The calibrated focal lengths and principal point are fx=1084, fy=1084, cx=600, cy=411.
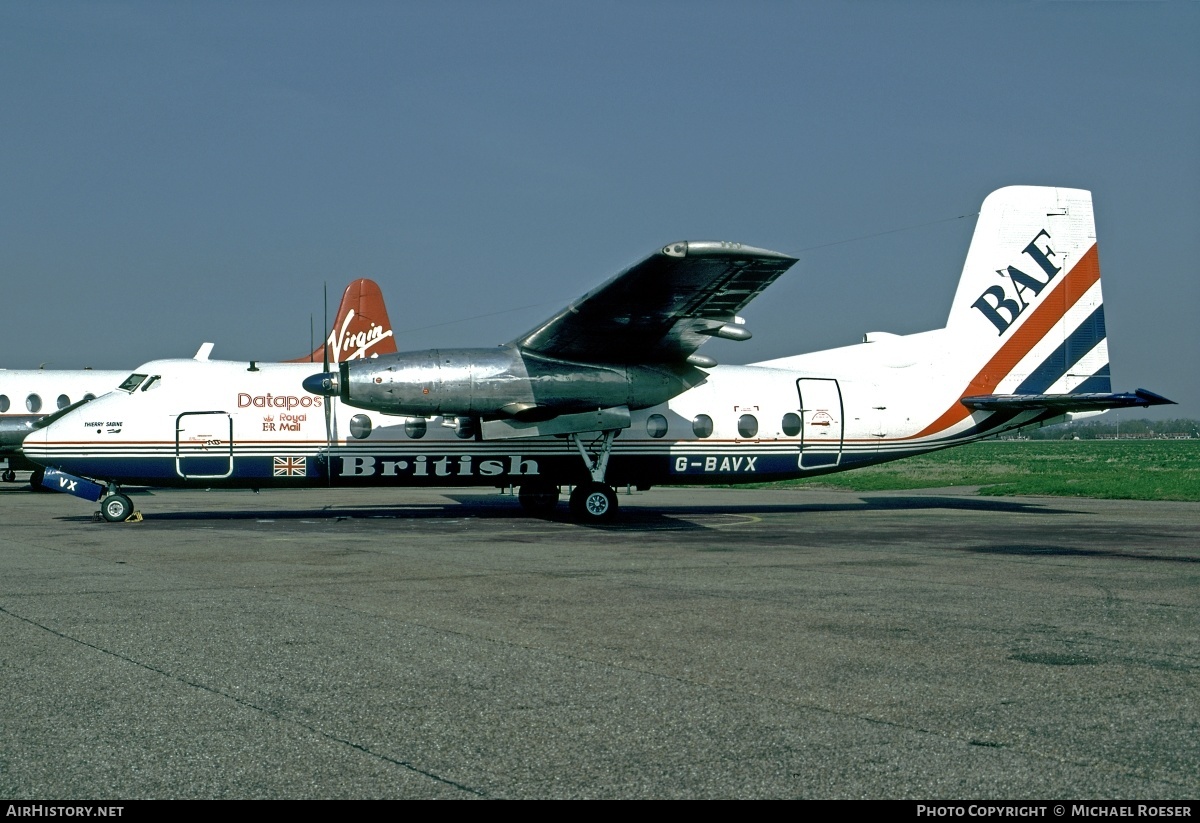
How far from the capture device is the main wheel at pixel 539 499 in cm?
2283

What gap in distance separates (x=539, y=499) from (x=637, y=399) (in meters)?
4.23

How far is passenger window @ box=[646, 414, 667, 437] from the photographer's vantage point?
70.9 ft

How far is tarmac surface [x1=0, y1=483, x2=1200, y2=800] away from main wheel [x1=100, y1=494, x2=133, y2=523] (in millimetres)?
5488

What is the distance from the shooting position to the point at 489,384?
19.0 meters

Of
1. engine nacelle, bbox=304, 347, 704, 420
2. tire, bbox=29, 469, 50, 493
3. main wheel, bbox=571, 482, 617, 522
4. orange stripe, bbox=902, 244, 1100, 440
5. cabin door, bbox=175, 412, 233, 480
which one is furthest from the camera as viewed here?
tire, bbox=29, 469, 50, 493

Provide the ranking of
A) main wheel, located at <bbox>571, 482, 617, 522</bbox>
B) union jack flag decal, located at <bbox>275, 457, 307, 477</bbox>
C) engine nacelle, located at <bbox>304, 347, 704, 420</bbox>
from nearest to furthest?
engine nacelle, located at <bbox>304, 347, 704, 420</bbox> < main wheel, located at <bbox>571, 482, 617, 522</bbox> < union jack flag decal, located at <bbox>275, 457, 307, 477</bbox>

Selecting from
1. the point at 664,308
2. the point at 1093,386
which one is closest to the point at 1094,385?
the point at 1093,386

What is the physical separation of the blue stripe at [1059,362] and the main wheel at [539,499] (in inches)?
391

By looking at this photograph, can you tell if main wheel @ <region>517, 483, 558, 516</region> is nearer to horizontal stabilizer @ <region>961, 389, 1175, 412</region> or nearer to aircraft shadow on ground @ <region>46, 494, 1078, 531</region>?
aircraft shadow on ground @ <region>46, 494, 1078, 531</region>

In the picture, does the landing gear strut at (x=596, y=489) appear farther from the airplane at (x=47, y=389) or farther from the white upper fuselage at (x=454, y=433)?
the airplane at (x=47, y=389)

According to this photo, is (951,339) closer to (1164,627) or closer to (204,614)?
(1164,627)

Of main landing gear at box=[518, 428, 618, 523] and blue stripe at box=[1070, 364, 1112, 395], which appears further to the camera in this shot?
blue stripe at box=[1070, 364, 1112, 395]

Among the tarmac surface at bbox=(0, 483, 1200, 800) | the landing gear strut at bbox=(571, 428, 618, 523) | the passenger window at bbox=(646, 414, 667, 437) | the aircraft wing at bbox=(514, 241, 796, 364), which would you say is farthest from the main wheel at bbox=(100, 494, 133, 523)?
the passenger window at bbox=(646, 414, 667, 437)

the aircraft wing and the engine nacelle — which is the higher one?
the aircraft wing
